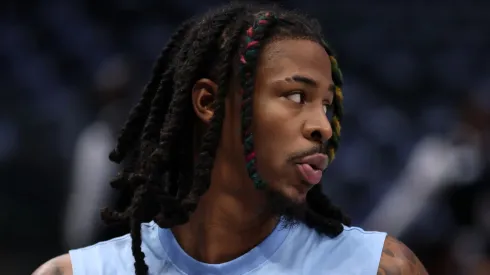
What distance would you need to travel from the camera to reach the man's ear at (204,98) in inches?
89.0

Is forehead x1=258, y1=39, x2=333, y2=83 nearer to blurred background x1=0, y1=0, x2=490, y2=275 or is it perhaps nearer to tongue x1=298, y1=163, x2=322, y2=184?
tongue x1=298, y1=163, x2=322, y2=184

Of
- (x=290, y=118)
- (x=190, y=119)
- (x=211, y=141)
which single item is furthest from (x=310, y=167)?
(x=190, y=119)

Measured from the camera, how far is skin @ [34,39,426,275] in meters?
2.16

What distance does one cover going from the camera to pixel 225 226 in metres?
2.27

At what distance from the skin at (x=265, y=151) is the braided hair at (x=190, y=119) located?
29 mm

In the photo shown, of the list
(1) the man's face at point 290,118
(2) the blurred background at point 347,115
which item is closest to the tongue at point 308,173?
(1) the man's face at point 290,118

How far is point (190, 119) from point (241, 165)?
0.20 metres

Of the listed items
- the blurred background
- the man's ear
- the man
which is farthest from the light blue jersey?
the blurred background

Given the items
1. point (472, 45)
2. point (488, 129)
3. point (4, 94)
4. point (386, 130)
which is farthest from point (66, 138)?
point (472, 45)

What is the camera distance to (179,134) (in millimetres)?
2309

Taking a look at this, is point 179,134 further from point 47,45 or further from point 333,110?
point 47,45

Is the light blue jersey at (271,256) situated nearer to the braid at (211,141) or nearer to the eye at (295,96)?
the braid at (211,141)

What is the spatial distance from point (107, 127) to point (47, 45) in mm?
2543

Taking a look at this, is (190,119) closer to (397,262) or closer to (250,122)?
(250,122)
